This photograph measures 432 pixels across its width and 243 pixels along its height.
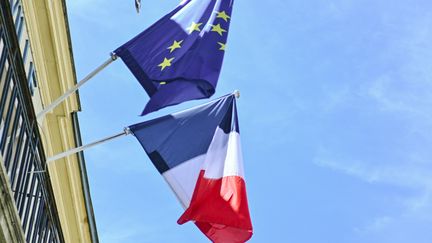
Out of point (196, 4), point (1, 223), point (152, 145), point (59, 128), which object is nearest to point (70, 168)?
point (59, 128)

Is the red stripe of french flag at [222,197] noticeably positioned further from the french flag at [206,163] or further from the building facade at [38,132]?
the building facade at [38,132]

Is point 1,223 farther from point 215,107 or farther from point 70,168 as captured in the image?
point 70,168

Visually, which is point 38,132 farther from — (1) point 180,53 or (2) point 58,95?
(2) point 58,95

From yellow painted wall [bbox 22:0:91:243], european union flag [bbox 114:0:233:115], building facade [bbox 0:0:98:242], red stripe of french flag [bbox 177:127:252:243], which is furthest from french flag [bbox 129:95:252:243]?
yellow painted wall [bbox 22:0:91:243]

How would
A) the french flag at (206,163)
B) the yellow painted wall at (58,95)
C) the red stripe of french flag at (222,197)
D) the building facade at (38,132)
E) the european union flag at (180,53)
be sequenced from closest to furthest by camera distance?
the building facade at (38,132) → the red stripe of french flag at (222,197) → the french flag at (206,163) → the european union flag at (180,53) → the yellow painted wall at (58,95)

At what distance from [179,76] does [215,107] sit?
152 centimetres

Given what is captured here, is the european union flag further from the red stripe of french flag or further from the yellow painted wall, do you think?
the yellow painted wall

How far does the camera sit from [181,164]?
1297 cm

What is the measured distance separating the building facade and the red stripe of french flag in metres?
A: 2.85

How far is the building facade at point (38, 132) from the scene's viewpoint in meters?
10.4

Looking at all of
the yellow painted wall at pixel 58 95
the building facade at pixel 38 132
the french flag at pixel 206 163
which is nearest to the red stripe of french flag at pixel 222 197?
the french flag at pixel 206 163

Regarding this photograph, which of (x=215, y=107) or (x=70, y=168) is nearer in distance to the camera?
(x=215, y=107)

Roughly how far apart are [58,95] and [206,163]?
4516mm

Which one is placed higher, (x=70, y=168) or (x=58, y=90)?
(x=58, y=90)
